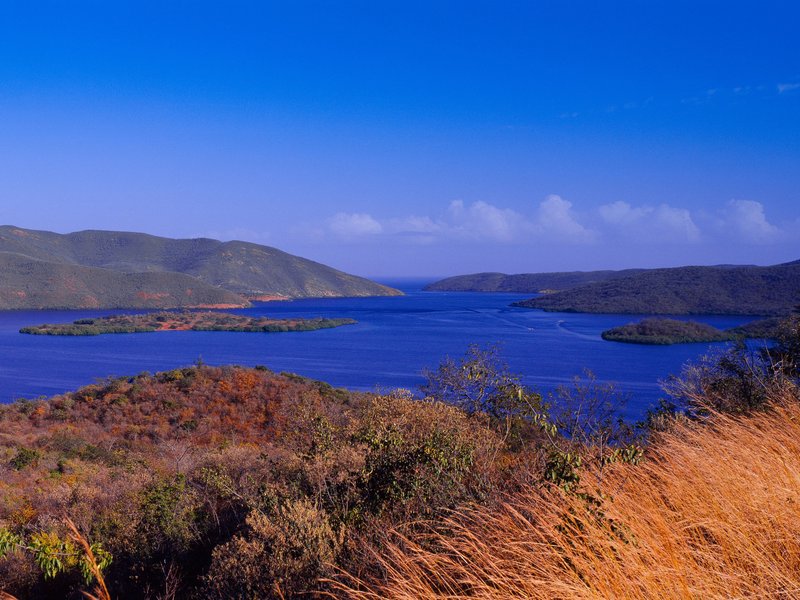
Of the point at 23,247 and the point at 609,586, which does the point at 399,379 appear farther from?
the point at 23,247

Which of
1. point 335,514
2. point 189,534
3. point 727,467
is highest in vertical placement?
point 727,467

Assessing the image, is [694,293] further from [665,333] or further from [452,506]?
[452,506]

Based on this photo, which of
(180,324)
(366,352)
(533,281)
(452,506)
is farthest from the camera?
(533,281)

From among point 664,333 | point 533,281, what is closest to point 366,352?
point 664,333

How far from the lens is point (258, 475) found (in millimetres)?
8688

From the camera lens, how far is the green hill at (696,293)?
7581 centimetres

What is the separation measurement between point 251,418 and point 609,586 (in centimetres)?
2376

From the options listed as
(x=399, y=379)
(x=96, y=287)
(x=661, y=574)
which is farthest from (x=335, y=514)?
(x=96, y=287)

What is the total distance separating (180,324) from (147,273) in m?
38.2

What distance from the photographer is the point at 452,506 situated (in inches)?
147

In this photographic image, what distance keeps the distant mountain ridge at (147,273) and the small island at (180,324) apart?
60.0 feet

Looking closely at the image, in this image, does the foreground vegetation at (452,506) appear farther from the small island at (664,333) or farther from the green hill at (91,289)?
the green hill at (91,289)

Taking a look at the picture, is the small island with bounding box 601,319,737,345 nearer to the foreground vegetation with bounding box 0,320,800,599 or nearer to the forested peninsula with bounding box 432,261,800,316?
the forested peninsula with bounding box 432,261,800,316

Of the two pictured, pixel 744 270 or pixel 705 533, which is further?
pixel 744 270
